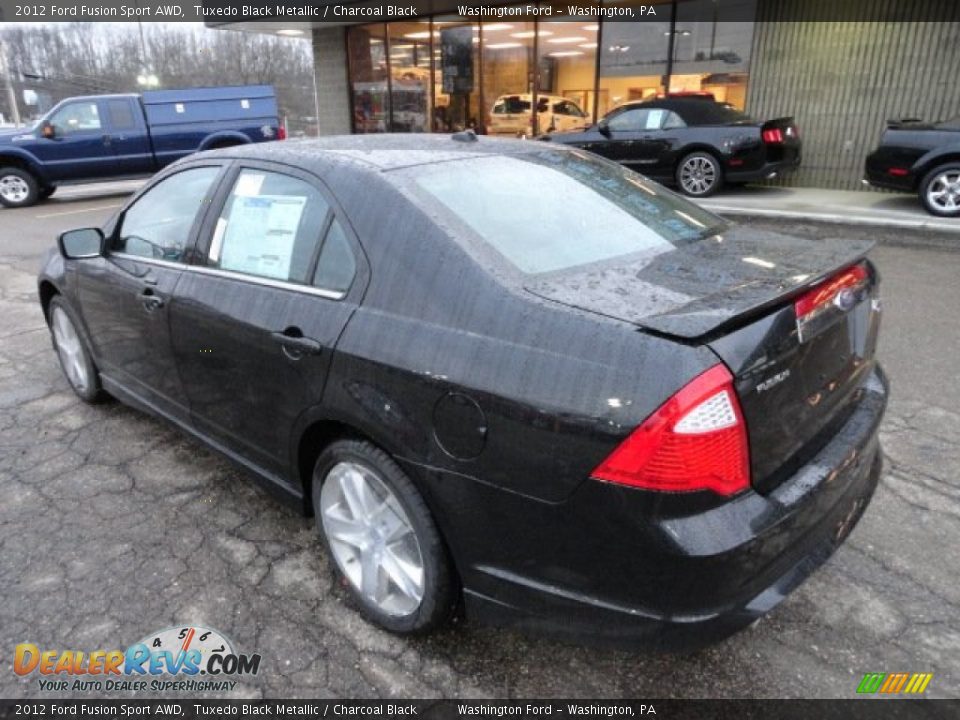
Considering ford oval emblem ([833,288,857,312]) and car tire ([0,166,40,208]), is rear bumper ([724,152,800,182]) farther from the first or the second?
car tire ([0,166,40,208])

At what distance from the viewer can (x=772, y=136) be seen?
10.4m

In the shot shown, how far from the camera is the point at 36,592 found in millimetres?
2566

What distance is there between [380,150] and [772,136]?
960cm

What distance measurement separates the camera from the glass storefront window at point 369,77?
17.6m

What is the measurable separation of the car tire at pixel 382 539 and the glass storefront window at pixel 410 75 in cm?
1610

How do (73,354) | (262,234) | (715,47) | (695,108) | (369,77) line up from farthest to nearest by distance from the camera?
(369,77) < (715,47) < (695,108) < (73,354) < (262,234)

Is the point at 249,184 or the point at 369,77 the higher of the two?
the point at 369,77

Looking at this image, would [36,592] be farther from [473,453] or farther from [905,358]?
[905,358]

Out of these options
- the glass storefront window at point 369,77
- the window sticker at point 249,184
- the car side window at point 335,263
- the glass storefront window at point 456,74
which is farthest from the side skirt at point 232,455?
the glass storefront window at point 369,77

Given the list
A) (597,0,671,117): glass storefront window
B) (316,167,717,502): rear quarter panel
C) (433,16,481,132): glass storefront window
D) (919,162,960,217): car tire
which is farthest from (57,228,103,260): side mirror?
(433,16,481,132): glass storefront window

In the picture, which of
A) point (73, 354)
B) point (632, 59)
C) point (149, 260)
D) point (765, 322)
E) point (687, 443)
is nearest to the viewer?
point (687, 443)

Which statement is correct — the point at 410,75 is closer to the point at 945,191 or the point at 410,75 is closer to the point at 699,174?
the point at 699,174

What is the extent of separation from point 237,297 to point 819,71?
39.8 ft

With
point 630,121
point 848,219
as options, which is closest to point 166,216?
point 848,219
